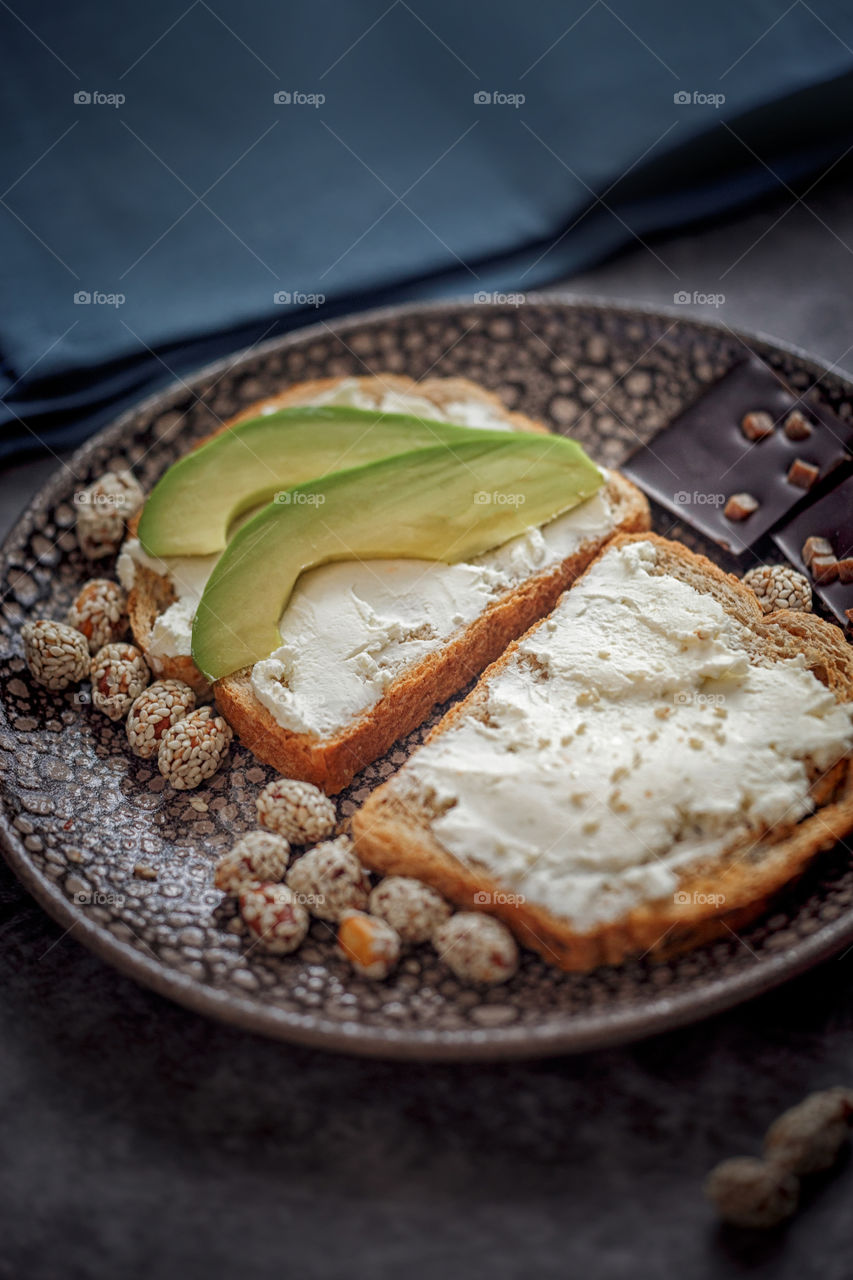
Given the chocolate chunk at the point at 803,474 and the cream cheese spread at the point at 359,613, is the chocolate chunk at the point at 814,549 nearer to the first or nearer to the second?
the chocolate chunk at the point at 803,474

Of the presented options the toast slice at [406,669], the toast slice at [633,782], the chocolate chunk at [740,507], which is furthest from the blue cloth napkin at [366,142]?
the toast slice at [633,782]

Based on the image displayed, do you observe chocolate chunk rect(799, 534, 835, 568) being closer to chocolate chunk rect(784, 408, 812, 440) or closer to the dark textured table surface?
chocolate chunk rect(784, 408, 812, 440)

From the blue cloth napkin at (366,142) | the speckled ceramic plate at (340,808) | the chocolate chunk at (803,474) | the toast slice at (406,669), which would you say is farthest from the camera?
the blue cloth napkin at (366,142)

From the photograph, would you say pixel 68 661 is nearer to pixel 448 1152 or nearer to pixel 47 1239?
pixel 47 1239

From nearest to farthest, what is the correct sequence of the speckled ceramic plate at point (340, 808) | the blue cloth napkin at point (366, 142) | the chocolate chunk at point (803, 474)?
1. the speckled ceramic plate at point (340, 808)
2. the chocolate chunk at point (803, 474)
3. the blue cloth napkin at point (366, 142)

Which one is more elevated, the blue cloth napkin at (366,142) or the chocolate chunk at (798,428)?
the blue cloth napkin at (366,142)

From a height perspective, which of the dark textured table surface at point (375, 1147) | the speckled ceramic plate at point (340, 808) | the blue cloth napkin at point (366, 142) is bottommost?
the dark textured table surface at point (375, 1147)

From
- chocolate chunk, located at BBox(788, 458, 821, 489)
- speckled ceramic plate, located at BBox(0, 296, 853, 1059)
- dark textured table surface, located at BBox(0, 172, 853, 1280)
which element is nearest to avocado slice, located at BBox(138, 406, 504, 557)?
speckled ceramic plate, located at BBox(0, 296, 853, 1059)
